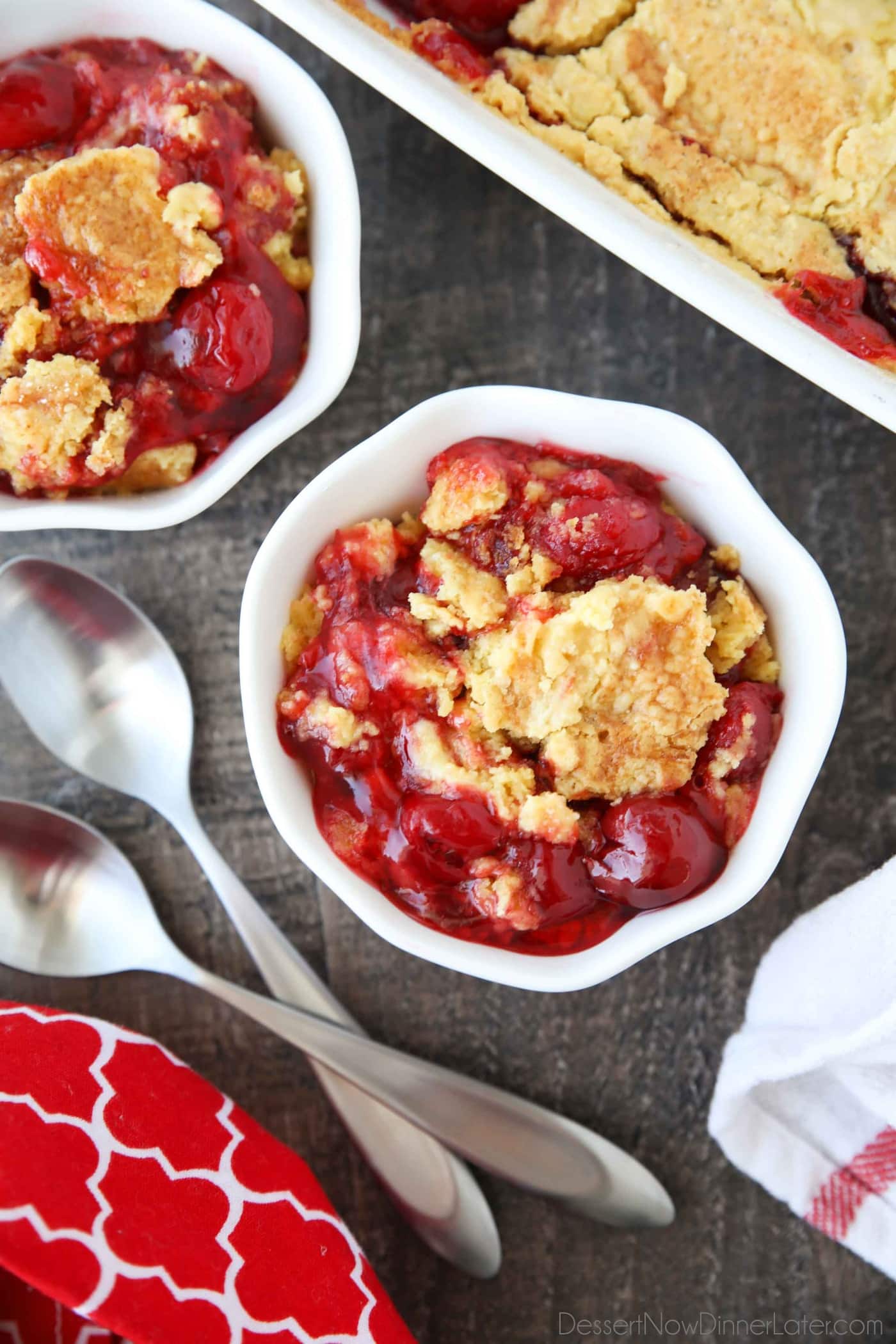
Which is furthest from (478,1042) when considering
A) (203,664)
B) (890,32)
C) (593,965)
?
(890,32)

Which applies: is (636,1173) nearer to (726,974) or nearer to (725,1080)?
(725,1080)

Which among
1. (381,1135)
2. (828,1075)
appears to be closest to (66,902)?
(381,1135)

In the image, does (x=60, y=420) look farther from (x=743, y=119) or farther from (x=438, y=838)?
(x=743, y=119)

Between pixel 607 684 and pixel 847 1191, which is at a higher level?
pixel 607 684

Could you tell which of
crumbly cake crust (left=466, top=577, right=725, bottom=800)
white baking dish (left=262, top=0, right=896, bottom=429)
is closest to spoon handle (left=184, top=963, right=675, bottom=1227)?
crumbly cake crust (left=466, top=577, right=725, bottom=800)

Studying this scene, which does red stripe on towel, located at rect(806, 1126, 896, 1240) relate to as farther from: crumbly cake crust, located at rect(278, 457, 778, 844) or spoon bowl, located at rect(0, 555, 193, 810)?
spoon bowl, located at rect(0, 555, 193, 810)
